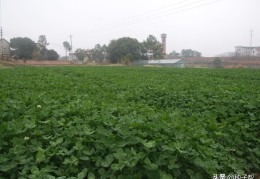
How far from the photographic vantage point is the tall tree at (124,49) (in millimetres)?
66200

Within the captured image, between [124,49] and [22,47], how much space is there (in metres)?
26.4

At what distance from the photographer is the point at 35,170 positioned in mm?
2062

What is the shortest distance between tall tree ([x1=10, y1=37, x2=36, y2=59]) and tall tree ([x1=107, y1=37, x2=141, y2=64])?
2111 centimetres

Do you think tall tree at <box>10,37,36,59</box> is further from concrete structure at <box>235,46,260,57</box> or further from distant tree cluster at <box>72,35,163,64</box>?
concrete structure at <box>235,46,260,57</box>

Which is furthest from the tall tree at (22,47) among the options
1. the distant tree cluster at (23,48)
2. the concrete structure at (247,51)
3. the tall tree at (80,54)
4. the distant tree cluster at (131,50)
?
the concrete structure at (247,51)

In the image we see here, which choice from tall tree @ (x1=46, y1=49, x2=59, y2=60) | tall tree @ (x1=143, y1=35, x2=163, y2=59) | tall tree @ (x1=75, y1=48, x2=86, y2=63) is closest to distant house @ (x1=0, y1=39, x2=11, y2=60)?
tall tree @ (x1=46, y1=49, x2=59, y2=60)

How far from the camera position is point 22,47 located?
65625 millimetres

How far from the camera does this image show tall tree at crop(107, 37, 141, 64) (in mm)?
66200

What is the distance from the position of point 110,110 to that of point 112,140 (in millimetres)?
1148

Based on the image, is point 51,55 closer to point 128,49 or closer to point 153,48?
point 128,49

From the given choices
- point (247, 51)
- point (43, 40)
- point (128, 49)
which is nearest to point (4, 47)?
point (43, 40)

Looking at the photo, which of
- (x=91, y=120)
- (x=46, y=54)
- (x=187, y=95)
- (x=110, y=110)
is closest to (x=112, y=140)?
(x=91, y=120)

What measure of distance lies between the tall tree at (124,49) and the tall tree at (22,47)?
21.1m

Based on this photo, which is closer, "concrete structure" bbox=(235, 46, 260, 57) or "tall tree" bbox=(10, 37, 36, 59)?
"tall tree" bbox=(10, 37, 36, 59)
